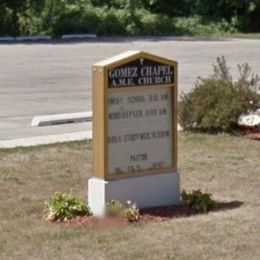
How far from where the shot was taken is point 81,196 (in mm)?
11242

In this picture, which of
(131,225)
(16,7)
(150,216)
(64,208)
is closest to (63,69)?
(16,7)

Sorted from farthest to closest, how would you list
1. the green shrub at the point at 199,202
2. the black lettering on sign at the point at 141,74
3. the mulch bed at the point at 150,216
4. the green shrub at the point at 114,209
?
the green shrub at the point at 199,202
the black lettering on sign at the point at 141,74
the green shrub at the point at 114,209
the mulch bed at the point at 150,216

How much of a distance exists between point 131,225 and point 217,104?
6.21 m

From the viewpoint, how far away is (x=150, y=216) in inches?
401

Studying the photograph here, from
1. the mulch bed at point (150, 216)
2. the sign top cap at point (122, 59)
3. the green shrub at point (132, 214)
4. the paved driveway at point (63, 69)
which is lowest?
the paved driveway at point (63, 69)

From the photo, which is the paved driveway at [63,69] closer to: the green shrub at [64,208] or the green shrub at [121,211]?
the green shrub at [64,208]

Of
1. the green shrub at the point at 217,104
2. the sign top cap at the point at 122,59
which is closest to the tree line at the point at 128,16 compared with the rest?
the green shrub at the point at 217,104

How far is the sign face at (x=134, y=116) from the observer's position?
10.2 metres

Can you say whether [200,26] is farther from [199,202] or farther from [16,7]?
[199,202]

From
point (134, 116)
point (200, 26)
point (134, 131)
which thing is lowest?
point (200, 26)

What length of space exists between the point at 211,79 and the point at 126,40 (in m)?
26.2

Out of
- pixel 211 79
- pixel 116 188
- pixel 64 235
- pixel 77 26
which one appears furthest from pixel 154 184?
pixel 77 26

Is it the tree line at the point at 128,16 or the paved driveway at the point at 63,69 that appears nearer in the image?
the paved driveway at the point at 63,69

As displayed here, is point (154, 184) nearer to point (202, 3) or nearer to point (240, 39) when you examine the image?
point (240, 39)
